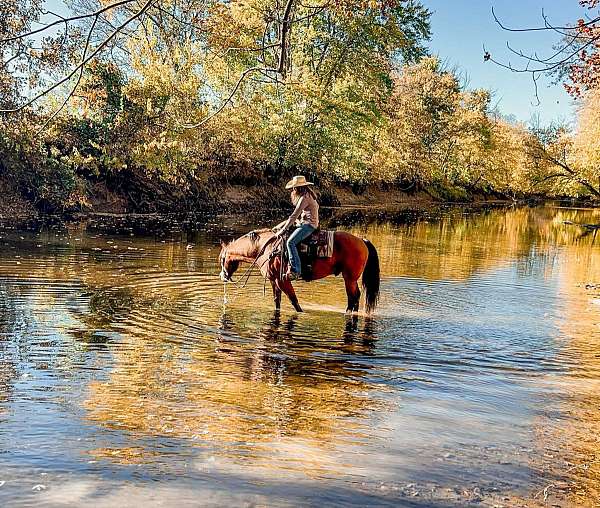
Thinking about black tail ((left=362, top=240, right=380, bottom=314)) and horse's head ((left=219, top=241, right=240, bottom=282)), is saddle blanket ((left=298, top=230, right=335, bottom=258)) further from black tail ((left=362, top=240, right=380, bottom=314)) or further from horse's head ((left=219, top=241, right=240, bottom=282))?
horse's head ((left=219, top=241, right=240, bottom=282))

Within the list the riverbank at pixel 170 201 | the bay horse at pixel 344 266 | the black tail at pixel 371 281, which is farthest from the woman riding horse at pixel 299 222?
the riverbank at pixel 170 201

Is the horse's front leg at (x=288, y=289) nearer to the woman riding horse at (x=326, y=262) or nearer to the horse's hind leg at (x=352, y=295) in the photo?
the woman riding horse at (x=326, y=262)

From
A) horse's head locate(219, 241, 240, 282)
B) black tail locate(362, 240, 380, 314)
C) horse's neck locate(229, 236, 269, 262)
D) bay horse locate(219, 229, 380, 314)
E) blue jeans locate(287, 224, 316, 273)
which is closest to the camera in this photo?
blue jeans locate(287, 224, 316, 273)

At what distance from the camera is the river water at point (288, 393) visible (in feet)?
13.0

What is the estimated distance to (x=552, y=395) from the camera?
6.57 metres

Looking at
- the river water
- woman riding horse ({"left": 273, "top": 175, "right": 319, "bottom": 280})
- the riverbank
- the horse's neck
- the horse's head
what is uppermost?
the riverbank

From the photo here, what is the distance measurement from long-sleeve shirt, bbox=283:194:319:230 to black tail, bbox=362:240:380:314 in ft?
3.97

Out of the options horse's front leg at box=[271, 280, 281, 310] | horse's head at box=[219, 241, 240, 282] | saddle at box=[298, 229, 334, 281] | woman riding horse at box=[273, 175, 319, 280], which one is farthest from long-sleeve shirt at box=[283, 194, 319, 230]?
horse's head at box=[219, 241, 240, 282]

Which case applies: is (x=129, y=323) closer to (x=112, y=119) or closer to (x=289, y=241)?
(x=289, y=241)

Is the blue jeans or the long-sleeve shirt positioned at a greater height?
the long-sleeve shirt

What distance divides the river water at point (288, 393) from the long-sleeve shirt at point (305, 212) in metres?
1.55

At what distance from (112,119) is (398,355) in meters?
26.2

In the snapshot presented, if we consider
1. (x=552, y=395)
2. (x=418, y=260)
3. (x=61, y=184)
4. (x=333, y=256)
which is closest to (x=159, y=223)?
(x=61, y=184)

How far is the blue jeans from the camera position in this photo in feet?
34.1
